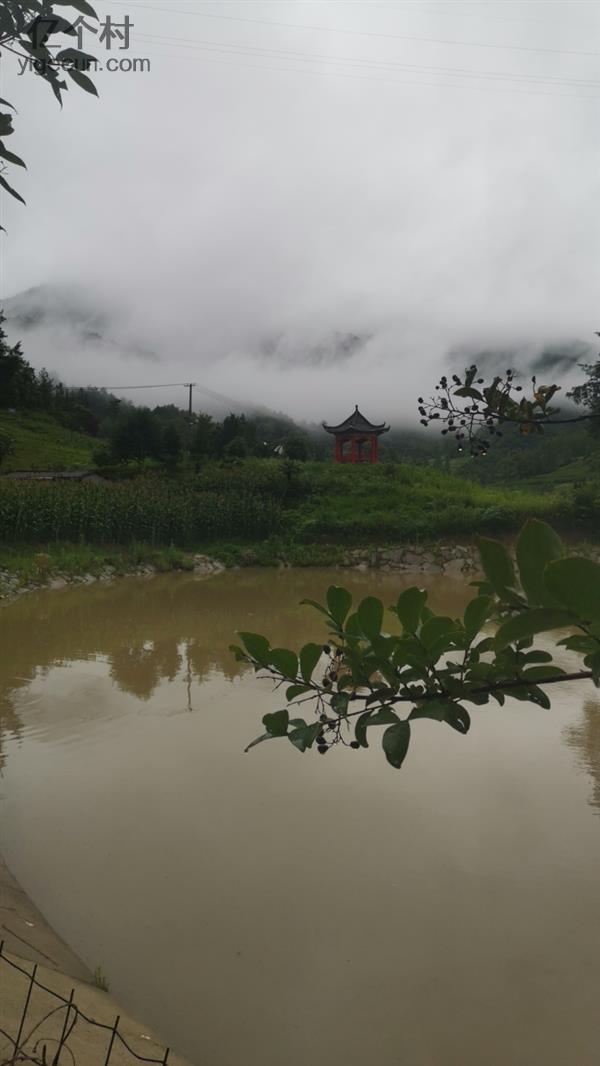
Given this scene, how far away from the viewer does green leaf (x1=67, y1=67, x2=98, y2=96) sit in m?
0.99

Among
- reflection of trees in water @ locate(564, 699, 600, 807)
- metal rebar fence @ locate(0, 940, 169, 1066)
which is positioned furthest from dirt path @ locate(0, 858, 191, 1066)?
reflection of trees in water @ locate(564, 699, 600, 807)

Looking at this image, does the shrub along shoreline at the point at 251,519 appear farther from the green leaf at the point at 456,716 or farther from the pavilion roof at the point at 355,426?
the green leaf at the point at 456,716

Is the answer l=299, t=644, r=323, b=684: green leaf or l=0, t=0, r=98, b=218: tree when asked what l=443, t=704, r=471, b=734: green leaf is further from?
l=0, t=0, r=98, b=218: tree

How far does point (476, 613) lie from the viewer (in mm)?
713

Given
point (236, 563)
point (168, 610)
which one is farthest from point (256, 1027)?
point (236, 563)

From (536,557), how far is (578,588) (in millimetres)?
51

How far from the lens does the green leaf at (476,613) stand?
0.70 metres

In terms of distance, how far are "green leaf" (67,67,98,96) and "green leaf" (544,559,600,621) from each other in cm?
93

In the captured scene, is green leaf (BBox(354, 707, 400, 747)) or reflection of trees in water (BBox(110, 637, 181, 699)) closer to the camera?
green leaf (BBox(354, 707, 400, 747))

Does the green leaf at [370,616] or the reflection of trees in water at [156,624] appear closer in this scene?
the green leaf at [370,616]

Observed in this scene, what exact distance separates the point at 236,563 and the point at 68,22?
15.6 meters

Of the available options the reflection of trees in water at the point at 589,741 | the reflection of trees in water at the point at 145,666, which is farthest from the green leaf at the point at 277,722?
the reflection of trees in water at the point at 145,666

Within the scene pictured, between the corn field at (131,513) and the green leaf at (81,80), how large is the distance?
14.6 m

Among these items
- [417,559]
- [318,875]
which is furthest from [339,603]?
[417,559]
